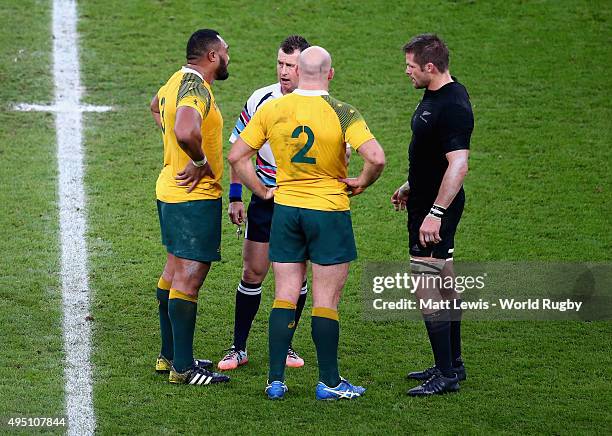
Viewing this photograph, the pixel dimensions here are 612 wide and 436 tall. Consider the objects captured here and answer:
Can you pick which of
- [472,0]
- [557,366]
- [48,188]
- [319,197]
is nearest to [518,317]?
[557,366]

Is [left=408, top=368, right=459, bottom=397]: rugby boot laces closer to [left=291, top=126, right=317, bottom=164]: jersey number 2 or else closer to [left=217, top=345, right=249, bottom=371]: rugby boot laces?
[left=217, top=345, right=249, bottom=371]: rugby boot laces

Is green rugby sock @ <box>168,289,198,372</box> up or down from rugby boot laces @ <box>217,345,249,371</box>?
up

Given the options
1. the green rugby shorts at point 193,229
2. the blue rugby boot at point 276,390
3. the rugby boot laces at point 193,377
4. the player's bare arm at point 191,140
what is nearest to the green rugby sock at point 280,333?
the blue rugby boot at point 276,390

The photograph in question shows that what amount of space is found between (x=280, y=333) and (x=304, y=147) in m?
1.12

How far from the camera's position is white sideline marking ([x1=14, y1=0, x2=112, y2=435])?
697 cm

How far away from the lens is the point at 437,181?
281 inches

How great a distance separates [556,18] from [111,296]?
7.81 meters

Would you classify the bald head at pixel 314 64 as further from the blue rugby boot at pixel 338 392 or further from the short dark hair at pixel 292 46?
the blue rugby boot at pixel 338 392

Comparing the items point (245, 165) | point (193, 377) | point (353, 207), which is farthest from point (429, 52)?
point (353, 207)

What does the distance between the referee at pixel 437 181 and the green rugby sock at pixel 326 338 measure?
55 centimetres

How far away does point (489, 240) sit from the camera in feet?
32.3

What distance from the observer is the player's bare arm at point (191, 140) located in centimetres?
678

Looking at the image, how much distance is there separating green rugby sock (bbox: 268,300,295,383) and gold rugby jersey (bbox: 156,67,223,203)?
0.83m

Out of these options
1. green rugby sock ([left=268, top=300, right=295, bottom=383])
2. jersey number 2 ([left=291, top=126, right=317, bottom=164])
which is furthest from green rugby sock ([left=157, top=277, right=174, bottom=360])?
jersey number 2 ([left=291, top=126, right=317, bottom=164])
